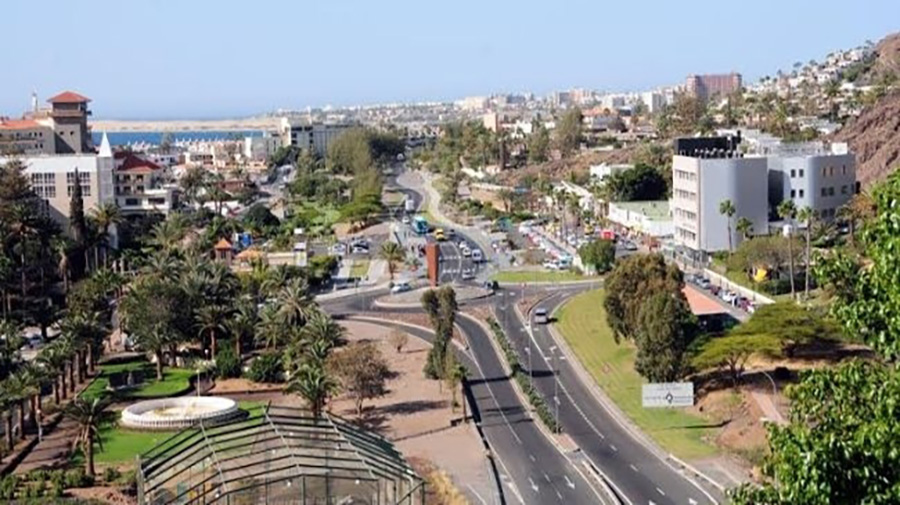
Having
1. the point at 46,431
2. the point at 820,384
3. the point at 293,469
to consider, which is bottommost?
the point at 46,431

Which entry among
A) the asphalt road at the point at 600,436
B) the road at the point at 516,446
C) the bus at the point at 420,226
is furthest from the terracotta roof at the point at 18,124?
the road at the point at 516,446

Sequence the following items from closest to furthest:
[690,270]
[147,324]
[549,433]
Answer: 1. [549,433]
2. [147,324]
3. [690,270]

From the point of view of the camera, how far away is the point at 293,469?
2158 cm

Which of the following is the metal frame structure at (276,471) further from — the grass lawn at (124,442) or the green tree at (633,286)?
the green tree at (633,286)

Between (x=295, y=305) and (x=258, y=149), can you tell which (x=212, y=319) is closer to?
(x=295, y=305)

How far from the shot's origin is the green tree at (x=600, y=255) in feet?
240

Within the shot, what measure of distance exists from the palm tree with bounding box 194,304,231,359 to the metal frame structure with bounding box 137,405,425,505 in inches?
1142

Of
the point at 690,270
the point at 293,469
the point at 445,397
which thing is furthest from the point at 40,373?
the point at 690,270

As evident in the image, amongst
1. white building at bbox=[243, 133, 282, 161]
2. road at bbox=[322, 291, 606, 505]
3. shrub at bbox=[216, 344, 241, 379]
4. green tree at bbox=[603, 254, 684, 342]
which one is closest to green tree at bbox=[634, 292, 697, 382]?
green tree at bbox=[603, 254, 684, 342]

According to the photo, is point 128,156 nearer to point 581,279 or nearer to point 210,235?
point 210,235

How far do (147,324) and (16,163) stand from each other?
Answer: 114 ft

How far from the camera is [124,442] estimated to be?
40750 millimetres

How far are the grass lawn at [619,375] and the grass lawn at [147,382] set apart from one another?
647 inches

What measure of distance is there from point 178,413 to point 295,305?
10703mm
